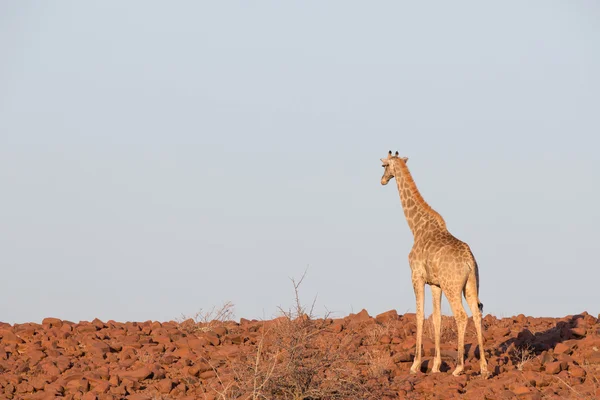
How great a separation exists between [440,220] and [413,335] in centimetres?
276

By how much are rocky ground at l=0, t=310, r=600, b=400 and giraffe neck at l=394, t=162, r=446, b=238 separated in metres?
2.21

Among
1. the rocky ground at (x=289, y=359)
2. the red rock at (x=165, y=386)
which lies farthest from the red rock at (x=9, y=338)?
the red rock at (x=165, y=386)

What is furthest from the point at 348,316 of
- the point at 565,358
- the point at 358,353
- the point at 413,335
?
the point at 565,358

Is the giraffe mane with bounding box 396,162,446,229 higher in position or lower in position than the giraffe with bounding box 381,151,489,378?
higher

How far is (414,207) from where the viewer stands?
55.0 feet

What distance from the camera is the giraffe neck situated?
53.5ft

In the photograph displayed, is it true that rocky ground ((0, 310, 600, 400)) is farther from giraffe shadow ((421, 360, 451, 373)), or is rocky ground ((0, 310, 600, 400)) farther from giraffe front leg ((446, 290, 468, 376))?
giraffe front leg ((446, 290, 468, 376))

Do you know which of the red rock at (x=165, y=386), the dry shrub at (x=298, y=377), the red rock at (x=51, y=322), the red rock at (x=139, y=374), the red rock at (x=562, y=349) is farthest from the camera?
Result: the red rock at (x=51, y=322)

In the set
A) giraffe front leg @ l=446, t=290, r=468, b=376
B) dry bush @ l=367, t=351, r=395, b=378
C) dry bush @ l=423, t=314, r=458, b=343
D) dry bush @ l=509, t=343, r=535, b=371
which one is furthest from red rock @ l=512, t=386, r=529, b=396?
dry bush @ l=423, t=314, r=458, b=343

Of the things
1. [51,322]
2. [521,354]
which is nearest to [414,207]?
[521,354]

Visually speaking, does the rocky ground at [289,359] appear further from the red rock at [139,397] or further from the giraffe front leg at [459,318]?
the giraffe front leg at [459,318]

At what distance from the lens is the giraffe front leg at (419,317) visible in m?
15.4

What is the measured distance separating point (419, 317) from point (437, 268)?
0.95 meters

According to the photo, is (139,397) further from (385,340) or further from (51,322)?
(51,322)
